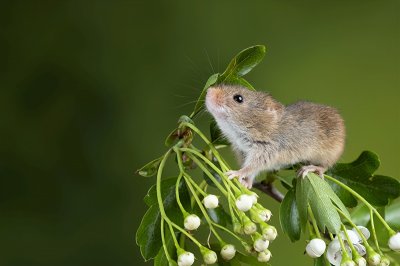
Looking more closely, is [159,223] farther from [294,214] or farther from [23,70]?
[23,70]

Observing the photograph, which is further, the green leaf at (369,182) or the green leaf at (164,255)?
the green leaf at (369,182)

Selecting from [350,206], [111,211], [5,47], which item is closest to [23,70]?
[5,47]

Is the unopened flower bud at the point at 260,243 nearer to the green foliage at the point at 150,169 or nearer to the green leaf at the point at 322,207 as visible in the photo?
the green leaf at the point at 322,207

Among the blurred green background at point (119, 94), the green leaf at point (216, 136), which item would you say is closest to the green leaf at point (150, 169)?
the green leaf at point (216, 136)

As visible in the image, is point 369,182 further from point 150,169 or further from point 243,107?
point 150,169

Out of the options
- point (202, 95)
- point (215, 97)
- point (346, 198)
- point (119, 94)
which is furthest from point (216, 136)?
point (119, 94)

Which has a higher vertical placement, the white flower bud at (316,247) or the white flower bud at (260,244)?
the white flower bud at (260,244)

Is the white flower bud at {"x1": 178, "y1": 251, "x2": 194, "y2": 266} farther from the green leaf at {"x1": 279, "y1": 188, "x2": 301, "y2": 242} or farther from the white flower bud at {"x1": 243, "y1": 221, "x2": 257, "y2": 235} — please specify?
the green leaf at {"x1": 279, "y1": 188, "x2": 301, "y2": 242}

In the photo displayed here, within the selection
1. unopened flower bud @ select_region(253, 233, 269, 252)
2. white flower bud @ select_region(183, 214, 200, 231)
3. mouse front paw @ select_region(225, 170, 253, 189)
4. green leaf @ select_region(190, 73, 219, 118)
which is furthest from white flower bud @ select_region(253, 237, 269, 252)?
green leaf @ select_region(190, 73, 219, 118)
